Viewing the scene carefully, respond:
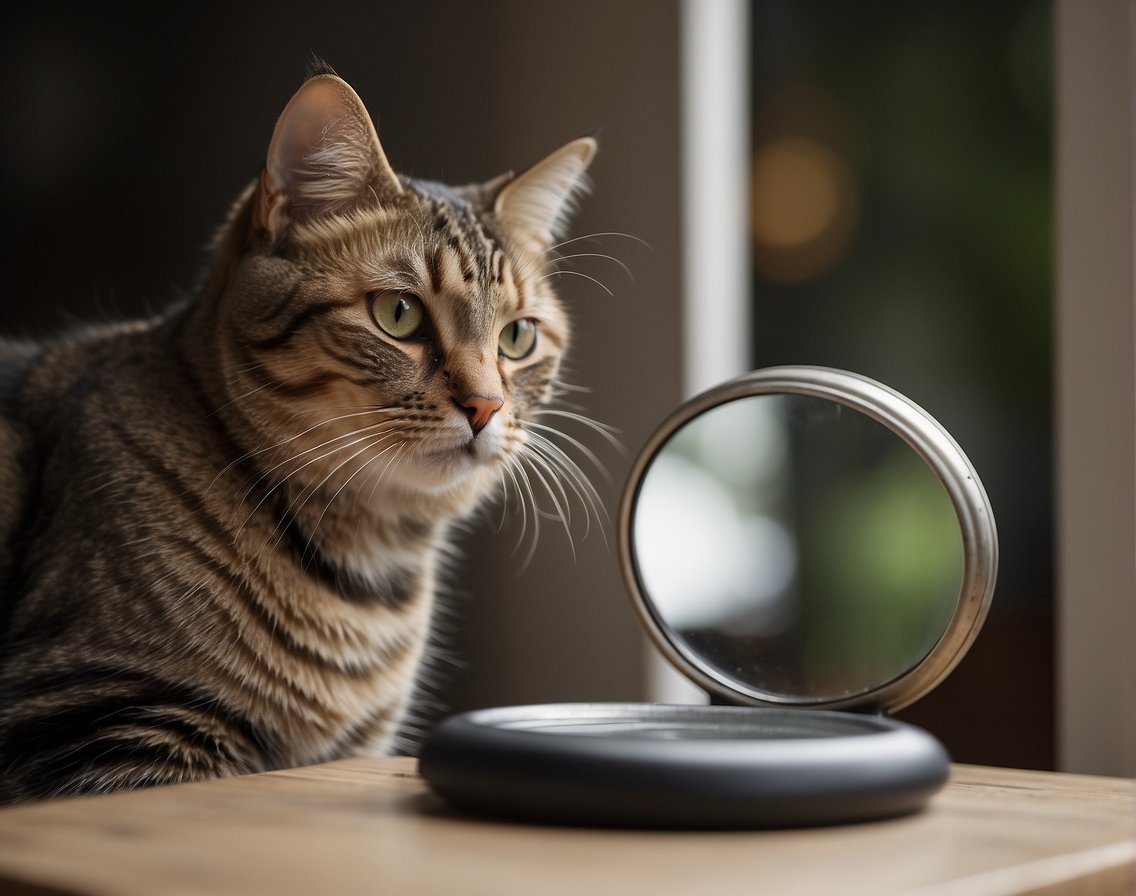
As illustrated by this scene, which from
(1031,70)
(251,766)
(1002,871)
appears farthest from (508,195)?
(1031,70)

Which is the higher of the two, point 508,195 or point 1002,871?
point 508,195

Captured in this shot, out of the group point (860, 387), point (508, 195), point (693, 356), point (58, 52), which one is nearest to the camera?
point (860, 387)

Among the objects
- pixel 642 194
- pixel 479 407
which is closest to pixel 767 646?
pixel 479 407

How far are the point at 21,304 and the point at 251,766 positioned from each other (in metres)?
2.00

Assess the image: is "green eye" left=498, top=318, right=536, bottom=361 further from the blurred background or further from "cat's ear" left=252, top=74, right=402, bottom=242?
the blurred background

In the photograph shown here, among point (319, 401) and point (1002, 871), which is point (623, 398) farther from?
point (1002, 871)

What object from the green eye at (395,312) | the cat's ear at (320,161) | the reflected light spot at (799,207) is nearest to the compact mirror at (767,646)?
the green eye at (395,312)

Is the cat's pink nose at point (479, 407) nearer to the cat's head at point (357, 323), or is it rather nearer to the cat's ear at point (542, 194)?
the cat's head at point (357, 323)

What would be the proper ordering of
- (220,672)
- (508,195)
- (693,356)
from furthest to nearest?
1. (693,356)
2. (508,195)
3. (220,672)

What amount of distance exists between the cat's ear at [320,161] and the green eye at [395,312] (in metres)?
0.11

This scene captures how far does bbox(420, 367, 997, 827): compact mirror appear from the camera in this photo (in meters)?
0.60

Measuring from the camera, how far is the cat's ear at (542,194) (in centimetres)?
126

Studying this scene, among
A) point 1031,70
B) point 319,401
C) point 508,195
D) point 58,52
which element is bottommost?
point 319,401

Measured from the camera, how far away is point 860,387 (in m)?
0.83
